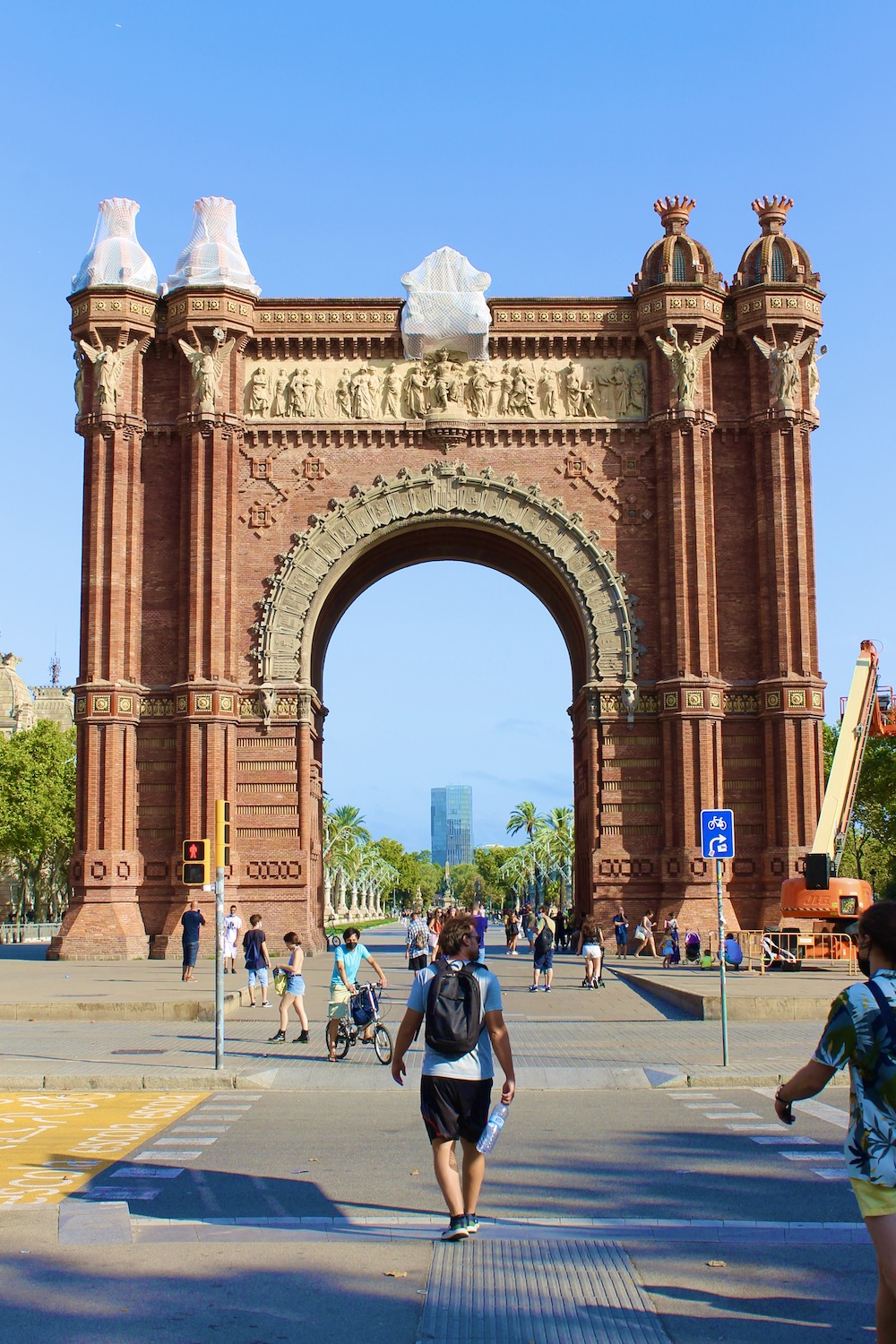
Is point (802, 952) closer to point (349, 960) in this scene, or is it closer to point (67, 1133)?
point (349, 960)

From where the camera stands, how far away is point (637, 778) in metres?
38.2

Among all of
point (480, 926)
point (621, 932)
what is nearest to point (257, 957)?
point (480, 926)

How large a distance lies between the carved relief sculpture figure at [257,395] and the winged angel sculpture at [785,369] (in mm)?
13364

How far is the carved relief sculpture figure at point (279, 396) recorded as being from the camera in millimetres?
39594

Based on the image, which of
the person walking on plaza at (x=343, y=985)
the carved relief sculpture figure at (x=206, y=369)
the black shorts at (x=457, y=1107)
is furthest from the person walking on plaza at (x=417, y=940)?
the black shorts at (x=457, y=1107)

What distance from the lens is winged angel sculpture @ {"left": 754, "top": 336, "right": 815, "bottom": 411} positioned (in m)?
38.6

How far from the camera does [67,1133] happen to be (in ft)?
41.7

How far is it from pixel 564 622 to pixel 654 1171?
32389 millimetres

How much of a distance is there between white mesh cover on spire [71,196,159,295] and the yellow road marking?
28106 millimetres

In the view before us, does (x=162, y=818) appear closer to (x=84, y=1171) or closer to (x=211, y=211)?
(x=211, y=211)

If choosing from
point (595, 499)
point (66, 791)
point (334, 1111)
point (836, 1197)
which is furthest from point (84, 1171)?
point (66, 791)

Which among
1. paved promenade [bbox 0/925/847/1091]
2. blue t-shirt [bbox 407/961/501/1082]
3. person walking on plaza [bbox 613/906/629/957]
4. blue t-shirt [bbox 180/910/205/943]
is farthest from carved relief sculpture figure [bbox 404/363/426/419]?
blue t-shirt [bbox 407/961/501/1082]

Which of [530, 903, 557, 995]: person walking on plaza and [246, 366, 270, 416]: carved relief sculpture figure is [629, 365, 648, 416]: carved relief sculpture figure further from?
[530, 903, 557, 995]: person walking on plaza

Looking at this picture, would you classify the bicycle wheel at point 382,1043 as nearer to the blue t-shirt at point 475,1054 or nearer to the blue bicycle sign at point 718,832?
the blue bicycle sign at point 718,832
